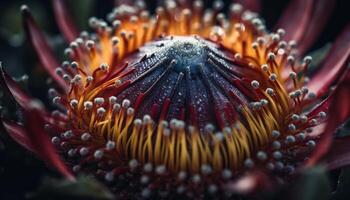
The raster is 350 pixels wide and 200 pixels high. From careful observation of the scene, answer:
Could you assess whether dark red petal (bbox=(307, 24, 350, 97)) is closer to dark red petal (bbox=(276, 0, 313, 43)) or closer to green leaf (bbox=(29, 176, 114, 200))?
dark red petal (bbox=(276, 0, 313, 43))

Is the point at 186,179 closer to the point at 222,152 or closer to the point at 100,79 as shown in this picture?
the point at 222,152

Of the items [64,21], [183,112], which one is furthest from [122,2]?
[183,112]

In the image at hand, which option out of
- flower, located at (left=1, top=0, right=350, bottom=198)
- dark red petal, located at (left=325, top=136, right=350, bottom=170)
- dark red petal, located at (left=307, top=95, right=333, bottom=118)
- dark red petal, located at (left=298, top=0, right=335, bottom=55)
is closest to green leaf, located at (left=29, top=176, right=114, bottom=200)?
flower, located at (left=1, top=0, right=350, bottom=198)

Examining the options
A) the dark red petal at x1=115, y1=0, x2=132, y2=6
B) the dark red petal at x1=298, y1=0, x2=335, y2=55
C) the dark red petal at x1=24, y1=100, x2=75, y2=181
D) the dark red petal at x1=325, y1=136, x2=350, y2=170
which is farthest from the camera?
the dark red petal at x1=115, y1=0, x2=132, y2=6

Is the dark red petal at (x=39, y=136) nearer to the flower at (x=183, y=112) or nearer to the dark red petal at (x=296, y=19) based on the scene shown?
the flower at (x=183, y=112)

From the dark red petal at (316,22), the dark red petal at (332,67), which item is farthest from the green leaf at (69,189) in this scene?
the dark red petal at (316,22)

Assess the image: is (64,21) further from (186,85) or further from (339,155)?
(339,155)
